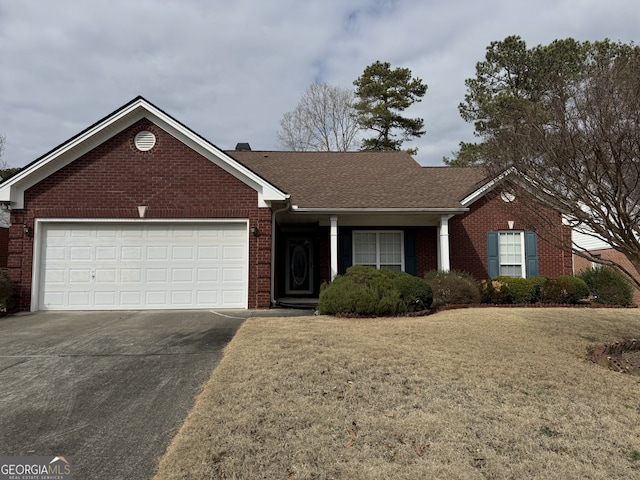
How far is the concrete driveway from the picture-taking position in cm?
348

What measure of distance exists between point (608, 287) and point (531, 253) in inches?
97.1

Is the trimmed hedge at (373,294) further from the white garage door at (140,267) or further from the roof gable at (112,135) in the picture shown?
the roof gable at (112,135)

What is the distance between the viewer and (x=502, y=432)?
3.69 m

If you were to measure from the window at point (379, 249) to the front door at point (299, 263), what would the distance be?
1.98 m

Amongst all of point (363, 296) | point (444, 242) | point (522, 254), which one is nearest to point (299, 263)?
point (444, 242)

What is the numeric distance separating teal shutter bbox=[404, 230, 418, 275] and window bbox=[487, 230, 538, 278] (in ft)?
8.49

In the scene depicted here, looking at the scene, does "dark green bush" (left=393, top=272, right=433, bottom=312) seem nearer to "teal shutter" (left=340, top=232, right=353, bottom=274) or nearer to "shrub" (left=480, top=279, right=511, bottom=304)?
"shrub" (left=480, top=279, right=511, bottom=304)

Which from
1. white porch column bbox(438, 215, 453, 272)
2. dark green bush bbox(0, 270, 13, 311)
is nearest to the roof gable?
dark green bush bbox(0, 270, 13, 311)

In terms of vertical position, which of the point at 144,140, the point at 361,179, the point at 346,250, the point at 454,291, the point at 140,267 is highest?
the point at 144,140

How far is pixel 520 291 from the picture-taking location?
12.7m

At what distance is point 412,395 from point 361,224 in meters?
9.73

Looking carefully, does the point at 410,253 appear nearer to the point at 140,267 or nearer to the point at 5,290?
the point at 140,267

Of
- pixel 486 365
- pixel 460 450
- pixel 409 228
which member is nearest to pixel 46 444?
pixel 460 450

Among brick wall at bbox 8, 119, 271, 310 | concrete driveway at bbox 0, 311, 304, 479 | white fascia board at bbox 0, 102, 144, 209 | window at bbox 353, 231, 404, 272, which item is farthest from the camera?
window at bbox 353, 231, 404, 272
